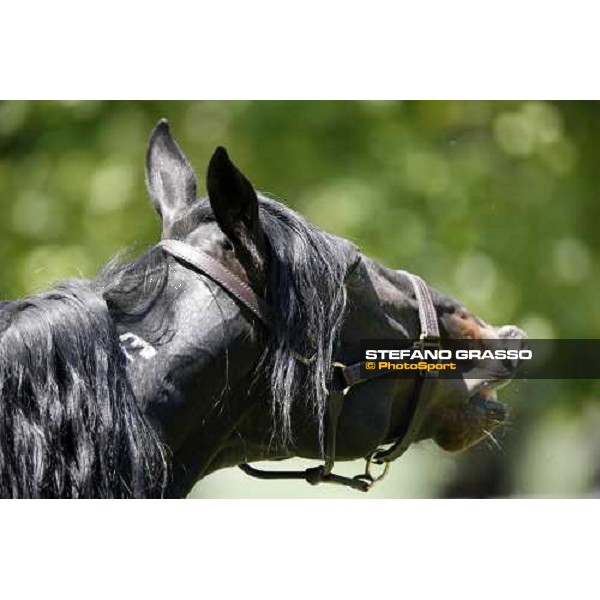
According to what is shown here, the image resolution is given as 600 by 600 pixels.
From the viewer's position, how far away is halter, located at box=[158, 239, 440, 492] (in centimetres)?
200

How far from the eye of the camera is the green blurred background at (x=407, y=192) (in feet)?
14.5

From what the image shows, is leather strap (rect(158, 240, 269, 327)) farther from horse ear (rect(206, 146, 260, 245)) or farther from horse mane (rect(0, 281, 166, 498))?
horse mane (rect(0, 281, 166, 498))

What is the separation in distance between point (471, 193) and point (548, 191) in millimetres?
370

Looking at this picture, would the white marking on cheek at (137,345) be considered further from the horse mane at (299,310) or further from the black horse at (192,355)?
the horse mane at (299,310)

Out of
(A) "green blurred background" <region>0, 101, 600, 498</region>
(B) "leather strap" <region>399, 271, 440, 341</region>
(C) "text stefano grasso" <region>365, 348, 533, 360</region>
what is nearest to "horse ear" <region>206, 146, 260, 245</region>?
(C) "text stefano grasso" <region>365, 348, 533, 360</region>

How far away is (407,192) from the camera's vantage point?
491cm

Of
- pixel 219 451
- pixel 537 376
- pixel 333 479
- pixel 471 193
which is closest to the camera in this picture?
pixel 219 451

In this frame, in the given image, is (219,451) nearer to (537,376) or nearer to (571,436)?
(537,376)

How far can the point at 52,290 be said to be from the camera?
6.23ft

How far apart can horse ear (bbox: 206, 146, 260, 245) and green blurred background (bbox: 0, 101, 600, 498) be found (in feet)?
7.90

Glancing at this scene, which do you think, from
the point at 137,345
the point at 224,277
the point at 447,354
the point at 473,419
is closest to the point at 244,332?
the point at 224,277

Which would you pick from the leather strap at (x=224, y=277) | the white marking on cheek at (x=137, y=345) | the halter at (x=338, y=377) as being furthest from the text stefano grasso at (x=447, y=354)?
the white marking on cheek at (x=137, y=345)

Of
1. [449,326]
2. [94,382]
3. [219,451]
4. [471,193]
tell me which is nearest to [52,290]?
[94,382]

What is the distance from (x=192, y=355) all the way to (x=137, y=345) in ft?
0.37
